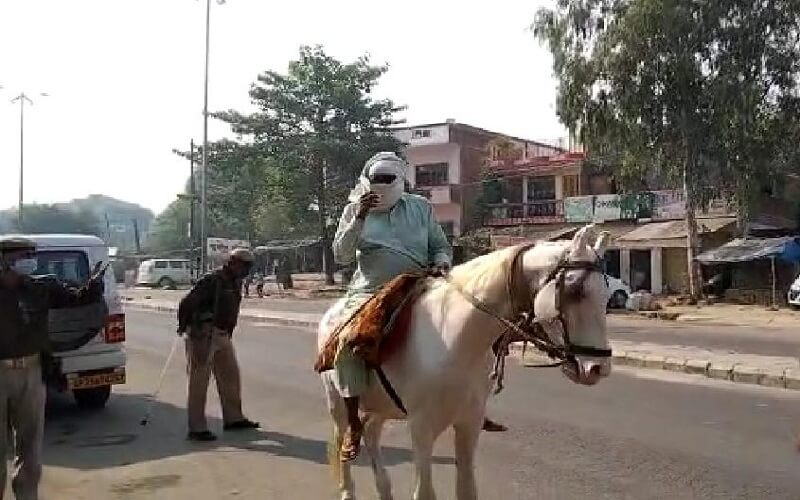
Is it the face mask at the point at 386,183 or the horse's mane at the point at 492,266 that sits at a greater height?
the face mask at the point at 386,183

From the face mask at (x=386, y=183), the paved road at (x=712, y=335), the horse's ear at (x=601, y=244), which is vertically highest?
the face mask at (x=386, y=183)

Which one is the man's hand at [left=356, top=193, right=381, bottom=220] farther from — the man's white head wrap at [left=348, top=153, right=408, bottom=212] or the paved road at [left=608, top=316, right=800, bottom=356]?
the paved road at [left=608, top=316, right=800, bottom=356]

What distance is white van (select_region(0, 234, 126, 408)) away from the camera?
31.8 ft

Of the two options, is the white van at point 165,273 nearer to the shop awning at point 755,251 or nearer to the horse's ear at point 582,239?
the shop awning at point 755,251

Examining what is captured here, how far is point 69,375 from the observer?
9.88m

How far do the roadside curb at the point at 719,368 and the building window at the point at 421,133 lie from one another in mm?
34413

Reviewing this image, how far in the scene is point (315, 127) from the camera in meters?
43.6

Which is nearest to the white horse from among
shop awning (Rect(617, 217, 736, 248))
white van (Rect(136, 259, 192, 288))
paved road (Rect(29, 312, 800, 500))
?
paved road (Rect(29, 312, 800, 500))

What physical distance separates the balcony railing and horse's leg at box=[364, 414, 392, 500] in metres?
35.0

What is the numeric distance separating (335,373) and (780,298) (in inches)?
1092

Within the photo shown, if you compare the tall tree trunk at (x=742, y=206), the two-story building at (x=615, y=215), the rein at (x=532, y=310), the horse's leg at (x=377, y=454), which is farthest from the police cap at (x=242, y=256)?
the tall tree trunk at (x=742, y=206)

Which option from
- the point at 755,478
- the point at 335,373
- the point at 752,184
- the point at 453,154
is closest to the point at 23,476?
the point at 335,373

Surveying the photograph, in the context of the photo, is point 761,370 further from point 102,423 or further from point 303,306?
point 303,306

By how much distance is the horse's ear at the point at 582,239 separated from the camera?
3.77m
